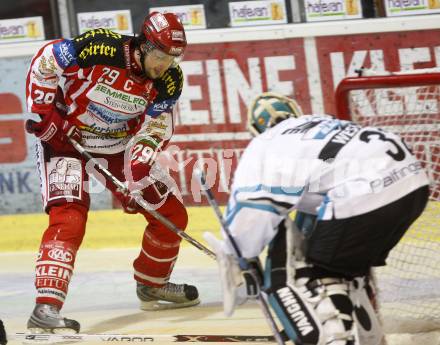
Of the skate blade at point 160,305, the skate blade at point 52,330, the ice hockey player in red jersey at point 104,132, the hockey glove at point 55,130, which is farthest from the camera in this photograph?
the skate blade at point 160,305

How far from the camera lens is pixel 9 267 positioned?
704 centimetres

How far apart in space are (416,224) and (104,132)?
158cm

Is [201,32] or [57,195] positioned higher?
[201,32]

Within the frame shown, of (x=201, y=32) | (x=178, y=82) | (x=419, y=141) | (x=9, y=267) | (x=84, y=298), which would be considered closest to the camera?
(x=419, y=141)

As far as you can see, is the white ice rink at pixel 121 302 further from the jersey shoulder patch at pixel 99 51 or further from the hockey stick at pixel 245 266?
the jersey shoulder patch at pixel 99 51

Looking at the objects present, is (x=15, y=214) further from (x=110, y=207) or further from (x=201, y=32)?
(x=201, y=32)

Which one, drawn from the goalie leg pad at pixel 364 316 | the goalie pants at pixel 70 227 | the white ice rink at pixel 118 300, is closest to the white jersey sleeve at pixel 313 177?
the goalie leg pad at pixel 364 316

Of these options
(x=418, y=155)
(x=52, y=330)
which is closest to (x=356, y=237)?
(x=418, y=155)

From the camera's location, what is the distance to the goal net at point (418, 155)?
4.97 meters

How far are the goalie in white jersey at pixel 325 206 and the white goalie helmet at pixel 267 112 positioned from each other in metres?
0.10

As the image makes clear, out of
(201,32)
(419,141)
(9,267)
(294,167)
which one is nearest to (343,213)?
(294,167)

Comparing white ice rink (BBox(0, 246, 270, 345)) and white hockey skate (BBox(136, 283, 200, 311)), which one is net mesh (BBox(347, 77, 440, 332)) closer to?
white ice rink (BBox(0, 246, 270, 345))

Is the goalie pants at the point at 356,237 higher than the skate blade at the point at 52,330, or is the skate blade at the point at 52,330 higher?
the goalie pants at the point at 356,237

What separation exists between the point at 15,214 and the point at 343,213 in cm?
469
